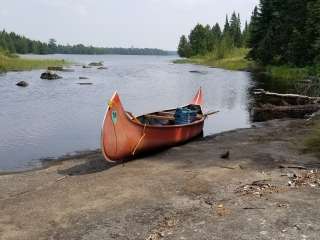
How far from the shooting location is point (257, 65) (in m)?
77.8

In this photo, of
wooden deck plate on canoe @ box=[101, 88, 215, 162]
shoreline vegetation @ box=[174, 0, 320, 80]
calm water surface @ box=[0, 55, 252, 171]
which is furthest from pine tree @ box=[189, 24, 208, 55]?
wooden deck plate on canoe @ box=[101, 88, 215, 162]

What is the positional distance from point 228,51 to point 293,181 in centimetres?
10353

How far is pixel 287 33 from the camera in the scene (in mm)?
62594

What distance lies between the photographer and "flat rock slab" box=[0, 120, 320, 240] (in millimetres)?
10094

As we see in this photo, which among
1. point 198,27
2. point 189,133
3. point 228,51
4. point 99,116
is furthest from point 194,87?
point 198,27

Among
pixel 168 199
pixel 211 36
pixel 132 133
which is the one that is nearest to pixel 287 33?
pixel 132 133

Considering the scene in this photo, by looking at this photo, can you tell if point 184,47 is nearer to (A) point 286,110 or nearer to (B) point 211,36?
(B) point 211,36

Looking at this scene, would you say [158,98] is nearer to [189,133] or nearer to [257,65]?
[189,133]

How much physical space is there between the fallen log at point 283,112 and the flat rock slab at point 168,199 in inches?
463

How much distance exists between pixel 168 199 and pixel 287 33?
54.8m

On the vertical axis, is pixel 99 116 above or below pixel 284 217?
below

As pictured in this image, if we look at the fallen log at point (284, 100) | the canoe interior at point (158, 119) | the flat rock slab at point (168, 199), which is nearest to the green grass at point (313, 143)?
the flat rock slab at point (168, 199)

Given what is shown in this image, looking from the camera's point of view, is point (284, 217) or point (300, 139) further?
point (300, 139)

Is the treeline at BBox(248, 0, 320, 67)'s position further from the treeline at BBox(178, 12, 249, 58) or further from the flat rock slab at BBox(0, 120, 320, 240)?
the treeline at BBox(178, 12, 249, 58)
